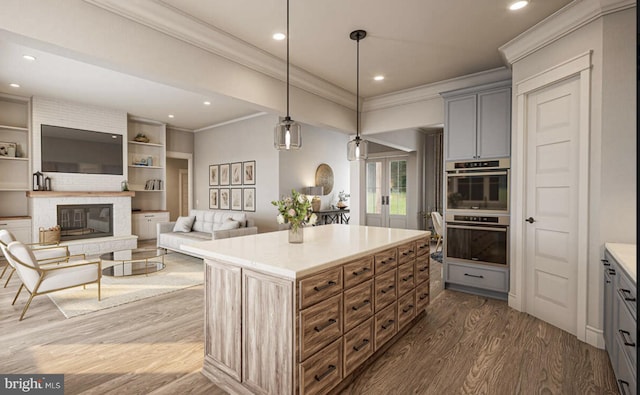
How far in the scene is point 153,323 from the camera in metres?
3.04

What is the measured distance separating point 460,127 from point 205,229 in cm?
501

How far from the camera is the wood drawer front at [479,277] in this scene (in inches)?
146

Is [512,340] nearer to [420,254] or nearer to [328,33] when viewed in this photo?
[420,254]

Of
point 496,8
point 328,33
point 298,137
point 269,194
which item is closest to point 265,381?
point 298,137

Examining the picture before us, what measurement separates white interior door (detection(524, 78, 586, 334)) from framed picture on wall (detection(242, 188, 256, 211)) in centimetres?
525

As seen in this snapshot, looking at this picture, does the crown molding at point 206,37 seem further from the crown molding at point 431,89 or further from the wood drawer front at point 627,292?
the wood drawer front at point 627,292

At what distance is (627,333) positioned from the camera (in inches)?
67.4

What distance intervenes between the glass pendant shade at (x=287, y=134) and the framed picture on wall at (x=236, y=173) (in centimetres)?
502

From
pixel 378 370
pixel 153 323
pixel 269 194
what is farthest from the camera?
pixel 269 194

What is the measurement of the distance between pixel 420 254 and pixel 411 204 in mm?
5406

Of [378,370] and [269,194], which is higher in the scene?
[269,194]

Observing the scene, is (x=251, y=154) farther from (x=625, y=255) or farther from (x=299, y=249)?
(x=625, y=255)

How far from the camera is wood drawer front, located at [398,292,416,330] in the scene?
8.88 feet

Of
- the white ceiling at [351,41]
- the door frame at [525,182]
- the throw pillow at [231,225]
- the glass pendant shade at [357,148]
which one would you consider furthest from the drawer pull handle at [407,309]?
the throw pillow at [231,225]
